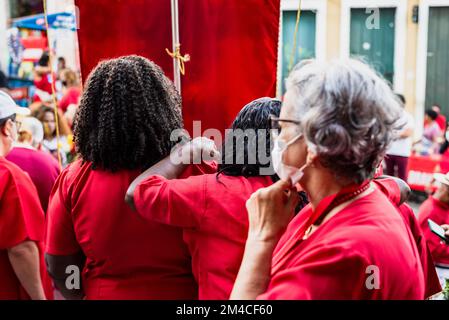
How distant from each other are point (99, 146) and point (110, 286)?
49 centimetres

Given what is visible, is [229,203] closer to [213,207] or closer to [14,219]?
[213,207]

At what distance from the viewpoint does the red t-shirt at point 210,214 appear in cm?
179

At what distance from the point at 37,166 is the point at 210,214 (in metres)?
1.85

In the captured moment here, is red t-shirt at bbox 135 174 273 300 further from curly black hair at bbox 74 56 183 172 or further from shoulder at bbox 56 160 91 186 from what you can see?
shoulder at bbox 56 160 91 186

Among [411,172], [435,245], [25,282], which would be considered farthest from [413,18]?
[25,282]

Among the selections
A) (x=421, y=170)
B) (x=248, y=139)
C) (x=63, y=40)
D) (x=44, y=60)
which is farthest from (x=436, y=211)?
(x=63, y=40)

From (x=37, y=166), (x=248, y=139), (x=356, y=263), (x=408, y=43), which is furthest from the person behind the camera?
(x=408, y=43)

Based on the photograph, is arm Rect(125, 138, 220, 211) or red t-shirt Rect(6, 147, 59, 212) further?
red t-shirt Rect(6, 147, 59, 212)

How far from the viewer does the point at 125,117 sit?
6.55 feet

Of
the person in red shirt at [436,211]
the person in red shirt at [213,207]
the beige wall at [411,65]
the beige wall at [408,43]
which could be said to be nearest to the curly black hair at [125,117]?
the person in red shirt at [213,207]

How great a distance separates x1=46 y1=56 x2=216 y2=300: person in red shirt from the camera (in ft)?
6.54

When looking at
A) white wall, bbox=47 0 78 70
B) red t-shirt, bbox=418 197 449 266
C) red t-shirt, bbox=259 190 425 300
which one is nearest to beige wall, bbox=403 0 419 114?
white wall, bbox=47 0 78 70

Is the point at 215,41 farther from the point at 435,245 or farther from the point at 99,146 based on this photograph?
the point at 435,245

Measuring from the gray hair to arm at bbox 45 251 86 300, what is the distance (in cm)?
109
